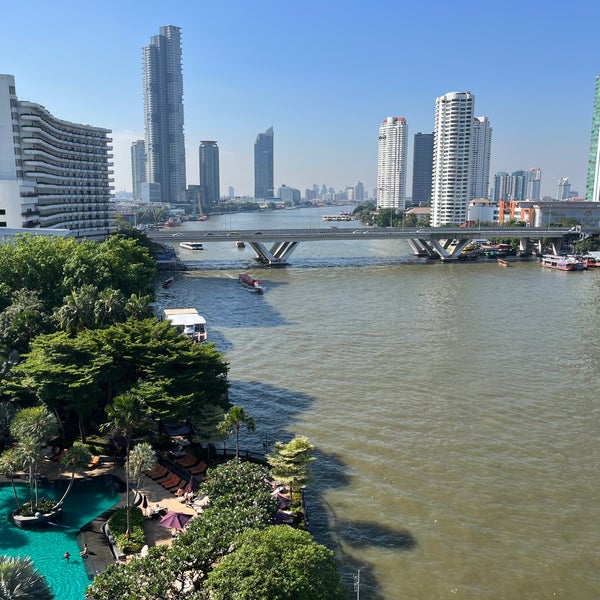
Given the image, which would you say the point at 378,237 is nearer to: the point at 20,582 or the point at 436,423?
the point at 436,423

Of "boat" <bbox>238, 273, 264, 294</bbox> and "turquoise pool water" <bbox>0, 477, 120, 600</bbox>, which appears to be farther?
"boat" <bbox>238, 273, 264, 294</bbox>

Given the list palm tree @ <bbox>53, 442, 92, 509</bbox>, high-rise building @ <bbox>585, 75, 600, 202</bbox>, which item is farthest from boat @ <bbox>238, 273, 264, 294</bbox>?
high-rise building @ <bbox>585, 75, 600, 202</bbox>

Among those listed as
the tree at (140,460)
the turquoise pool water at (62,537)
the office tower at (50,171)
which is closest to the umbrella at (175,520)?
the tree at (140,460)

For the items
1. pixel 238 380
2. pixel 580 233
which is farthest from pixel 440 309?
pixel 580 233

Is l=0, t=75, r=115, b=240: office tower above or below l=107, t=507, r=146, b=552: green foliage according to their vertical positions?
above

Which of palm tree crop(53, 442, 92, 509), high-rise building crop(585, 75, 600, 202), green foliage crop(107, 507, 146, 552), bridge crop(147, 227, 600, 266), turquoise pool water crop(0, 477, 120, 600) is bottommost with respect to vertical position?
turquoise pool water crop(0, 477, 120, 600)

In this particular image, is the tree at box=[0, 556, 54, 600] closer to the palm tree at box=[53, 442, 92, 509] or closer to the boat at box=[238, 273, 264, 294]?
the palm tree at box=[53, 442, 92, 509]

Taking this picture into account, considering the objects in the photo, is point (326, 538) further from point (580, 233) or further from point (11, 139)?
point (580, 233)
